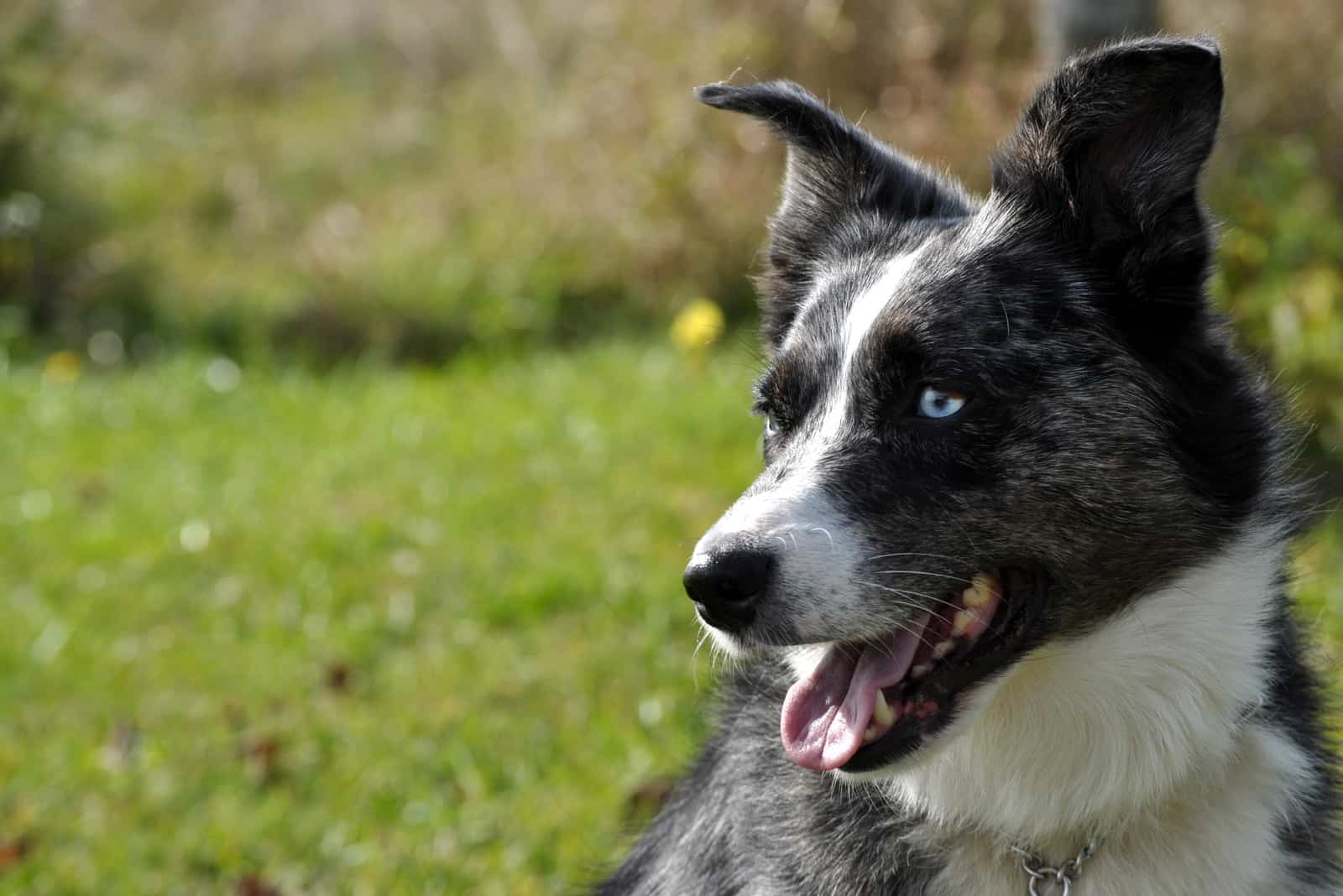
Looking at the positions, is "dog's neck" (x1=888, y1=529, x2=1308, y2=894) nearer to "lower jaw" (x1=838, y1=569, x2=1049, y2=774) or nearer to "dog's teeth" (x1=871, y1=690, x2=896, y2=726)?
"lower jaw" (x1=838, y1=569, x2=1049, y2=774)

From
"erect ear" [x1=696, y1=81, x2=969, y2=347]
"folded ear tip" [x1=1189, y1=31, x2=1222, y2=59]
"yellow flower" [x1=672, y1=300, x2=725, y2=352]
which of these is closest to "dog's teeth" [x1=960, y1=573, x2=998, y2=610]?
"erect ear" [x1=696, y1=81, x2=969, y2=347]

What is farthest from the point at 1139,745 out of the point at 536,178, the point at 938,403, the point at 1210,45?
the point at 536,178

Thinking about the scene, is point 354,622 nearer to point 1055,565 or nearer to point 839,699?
point 839,699

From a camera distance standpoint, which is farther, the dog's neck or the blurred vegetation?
the blurred vegetation

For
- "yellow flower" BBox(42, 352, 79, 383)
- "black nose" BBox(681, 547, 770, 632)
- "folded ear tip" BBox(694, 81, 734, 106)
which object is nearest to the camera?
"black nose" BBox(681, 547, 770, 632)

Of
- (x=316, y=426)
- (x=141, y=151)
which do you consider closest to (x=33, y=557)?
(x=316, y=426)

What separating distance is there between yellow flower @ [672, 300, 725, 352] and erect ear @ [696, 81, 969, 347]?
15.3ft

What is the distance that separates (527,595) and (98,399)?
4.20m

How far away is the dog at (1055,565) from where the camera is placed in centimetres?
270

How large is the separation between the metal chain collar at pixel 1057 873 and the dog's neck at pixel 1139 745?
0.06 ft

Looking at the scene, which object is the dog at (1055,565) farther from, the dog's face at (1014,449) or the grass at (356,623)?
the grass at (356,623)

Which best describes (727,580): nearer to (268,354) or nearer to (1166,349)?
(1166,349)

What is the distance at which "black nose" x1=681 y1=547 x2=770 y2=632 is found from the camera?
2.59 metres

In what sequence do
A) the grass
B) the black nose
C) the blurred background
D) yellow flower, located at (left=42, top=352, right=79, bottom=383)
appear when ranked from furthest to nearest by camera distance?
yellow flower, located at (left=42, top=352, right=79, bottom=383), the blurred background, the grass, the black nose
